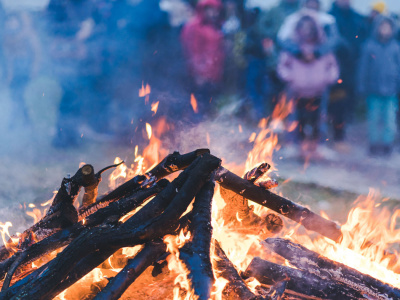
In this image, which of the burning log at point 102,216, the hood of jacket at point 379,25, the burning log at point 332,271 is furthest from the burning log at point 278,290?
the hood of jacket at point 379,25

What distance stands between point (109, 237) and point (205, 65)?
13.5 meters

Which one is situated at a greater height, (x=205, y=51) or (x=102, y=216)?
(x=205, y=51)

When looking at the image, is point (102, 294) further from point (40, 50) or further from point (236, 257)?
point (40, 50)

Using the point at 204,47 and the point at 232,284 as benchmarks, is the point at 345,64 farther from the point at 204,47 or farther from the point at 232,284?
the point at 232,284

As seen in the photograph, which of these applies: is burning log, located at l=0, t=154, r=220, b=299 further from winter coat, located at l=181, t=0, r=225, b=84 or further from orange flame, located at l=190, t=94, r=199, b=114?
→ winter coat, located at l=181, t=0, r=225, b=84

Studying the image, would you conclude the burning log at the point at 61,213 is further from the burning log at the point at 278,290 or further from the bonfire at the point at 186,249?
the burning log at the point at 278,290

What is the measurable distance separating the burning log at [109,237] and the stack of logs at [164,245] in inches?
0.4

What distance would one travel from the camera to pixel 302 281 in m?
3.84

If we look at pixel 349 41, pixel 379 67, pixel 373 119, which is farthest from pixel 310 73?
pixel 373 119

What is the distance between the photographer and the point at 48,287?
2.87 metres

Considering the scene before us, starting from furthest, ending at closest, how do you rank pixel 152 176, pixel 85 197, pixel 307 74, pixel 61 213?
pixel 307 74
pixel 152 176
pixel 85 197
pixel 61 213

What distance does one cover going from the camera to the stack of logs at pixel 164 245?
314 centimetres

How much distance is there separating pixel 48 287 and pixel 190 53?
46.9ft

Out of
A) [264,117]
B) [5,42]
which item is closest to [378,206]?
[264,117]
